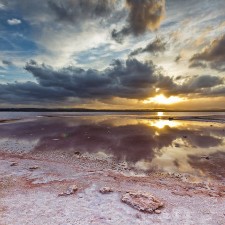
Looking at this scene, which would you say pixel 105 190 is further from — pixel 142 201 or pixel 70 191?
pixel 142 201

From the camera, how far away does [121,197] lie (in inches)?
347

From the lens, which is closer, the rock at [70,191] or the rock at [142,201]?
the rock at [142,201]

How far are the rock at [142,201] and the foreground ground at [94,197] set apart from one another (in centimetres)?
22

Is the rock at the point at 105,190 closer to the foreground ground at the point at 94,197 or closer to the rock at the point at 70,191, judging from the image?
the foreground ground at the point at 94,197

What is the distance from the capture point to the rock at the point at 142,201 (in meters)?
7.76

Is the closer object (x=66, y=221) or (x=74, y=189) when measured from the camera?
(x=66, y=221)

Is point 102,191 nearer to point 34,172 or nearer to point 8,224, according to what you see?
point 8,224

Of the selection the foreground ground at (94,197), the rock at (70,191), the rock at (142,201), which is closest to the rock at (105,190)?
the foreground ground at (94,197)

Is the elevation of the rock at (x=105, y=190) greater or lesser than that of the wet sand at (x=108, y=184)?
greater

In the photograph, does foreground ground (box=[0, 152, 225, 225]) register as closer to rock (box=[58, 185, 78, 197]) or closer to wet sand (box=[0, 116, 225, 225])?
wet sand (box=[0, 116, 225, 225])

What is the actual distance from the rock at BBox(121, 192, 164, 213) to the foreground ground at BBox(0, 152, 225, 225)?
0.71 ft

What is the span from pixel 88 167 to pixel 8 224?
735cm

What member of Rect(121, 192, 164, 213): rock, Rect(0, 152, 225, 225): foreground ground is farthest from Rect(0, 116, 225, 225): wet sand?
Rect(121, 192, 164, 213): rock

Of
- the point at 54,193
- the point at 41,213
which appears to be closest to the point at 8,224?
the point at 41,213
